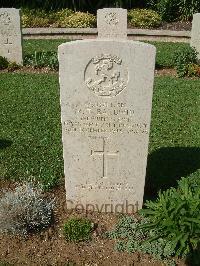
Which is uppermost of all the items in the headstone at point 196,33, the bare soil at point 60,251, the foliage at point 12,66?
the headstone at point 196,33

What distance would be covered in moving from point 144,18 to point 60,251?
48.1 ft

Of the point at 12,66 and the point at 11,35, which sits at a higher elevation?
the point at 11,35

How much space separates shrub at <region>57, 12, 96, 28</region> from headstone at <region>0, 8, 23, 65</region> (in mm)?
5342

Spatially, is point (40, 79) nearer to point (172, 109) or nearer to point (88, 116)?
point (172, 109)

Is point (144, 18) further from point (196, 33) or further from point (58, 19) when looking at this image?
point (196, 33)

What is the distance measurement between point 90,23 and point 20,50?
5862 millimetres

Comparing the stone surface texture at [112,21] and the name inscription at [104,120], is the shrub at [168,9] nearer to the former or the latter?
the stone surface texture at [112,21]

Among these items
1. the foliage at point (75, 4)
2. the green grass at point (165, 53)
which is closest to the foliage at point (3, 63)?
the green grass at point (165, 53)

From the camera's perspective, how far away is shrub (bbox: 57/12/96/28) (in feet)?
58.4

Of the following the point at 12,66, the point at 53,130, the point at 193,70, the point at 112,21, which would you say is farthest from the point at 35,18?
the point at 53,130

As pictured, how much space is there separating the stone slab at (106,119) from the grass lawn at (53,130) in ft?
2.41

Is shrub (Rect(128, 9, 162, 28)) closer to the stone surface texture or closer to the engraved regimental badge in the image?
the stone surface texture

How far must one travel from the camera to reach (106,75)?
16.4 feet

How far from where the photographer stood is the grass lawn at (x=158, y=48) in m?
13.4
